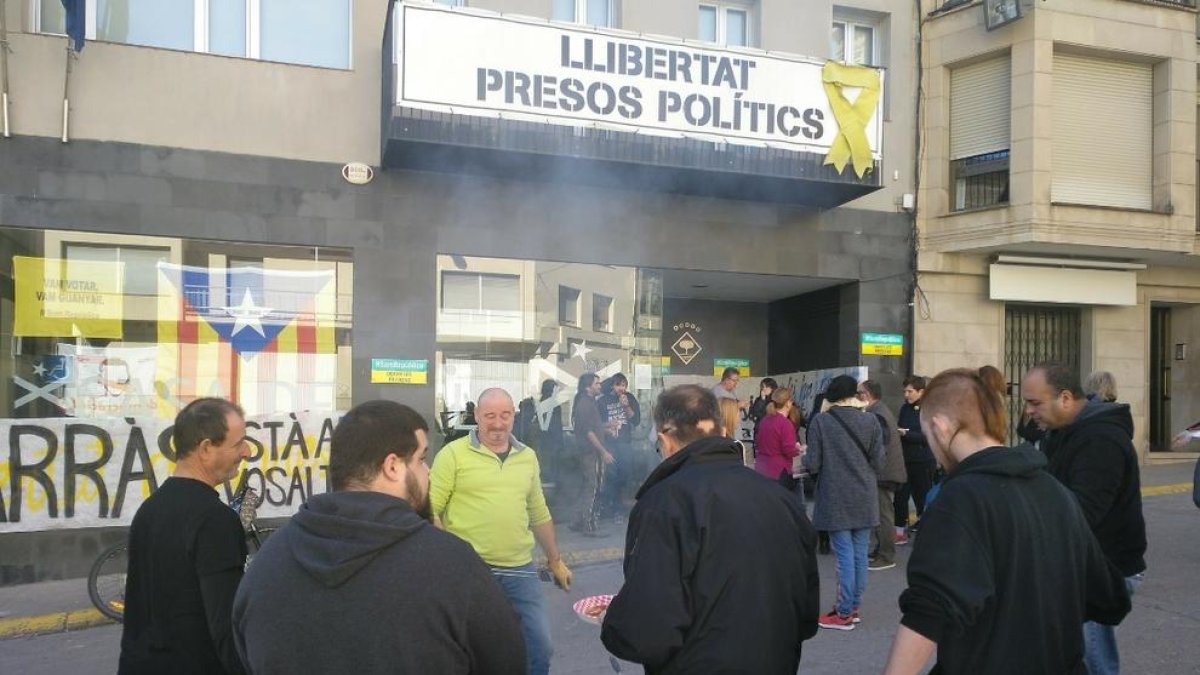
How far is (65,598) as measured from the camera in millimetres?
7281

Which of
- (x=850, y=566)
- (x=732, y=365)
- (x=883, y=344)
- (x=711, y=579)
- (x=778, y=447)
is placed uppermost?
(x=883, y=344)

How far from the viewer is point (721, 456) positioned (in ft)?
9.12

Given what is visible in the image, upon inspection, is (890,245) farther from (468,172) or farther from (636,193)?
(468,172)

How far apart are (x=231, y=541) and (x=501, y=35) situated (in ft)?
21.7

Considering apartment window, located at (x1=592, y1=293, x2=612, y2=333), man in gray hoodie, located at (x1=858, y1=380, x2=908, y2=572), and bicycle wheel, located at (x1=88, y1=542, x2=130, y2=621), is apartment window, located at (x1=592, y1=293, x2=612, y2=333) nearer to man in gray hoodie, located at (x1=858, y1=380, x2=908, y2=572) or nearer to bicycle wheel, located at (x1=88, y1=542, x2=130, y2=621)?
man in gray hoodie, located at (x1=858, y1=380, x2=908, y2=572)

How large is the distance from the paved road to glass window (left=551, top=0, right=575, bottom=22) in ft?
19.9

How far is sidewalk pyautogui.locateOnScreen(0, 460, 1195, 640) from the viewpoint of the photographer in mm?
6559

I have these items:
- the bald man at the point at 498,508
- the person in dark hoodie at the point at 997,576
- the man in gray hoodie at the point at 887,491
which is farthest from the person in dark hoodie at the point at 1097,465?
the man in gray hoodie at the point at 887,491

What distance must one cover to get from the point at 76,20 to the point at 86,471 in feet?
12.9

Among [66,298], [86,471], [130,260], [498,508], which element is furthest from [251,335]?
[498,508]

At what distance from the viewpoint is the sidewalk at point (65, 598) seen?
21.5ft

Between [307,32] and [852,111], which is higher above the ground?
[307,32]

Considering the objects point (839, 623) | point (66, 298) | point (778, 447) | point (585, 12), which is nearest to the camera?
point (839, 623)

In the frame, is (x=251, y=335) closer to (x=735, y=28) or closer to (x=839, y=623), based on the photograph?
(x=839, y=623)
